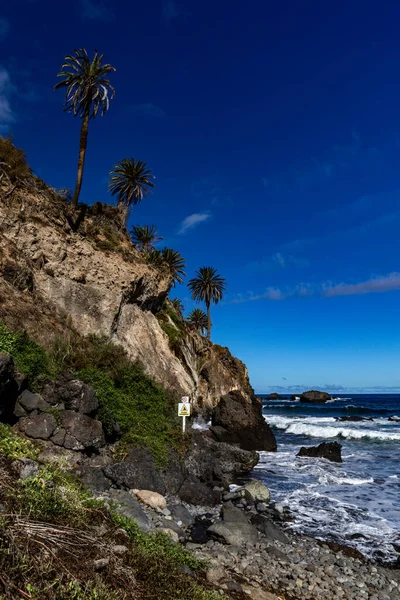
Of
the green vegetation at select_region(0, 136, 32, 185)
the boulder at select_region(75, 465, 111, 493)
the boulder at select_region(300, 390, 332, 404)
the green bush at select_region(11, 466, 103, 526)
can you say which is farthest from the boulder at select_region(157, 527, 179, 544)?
the boulder at select_region(300, 390, 332, 404)

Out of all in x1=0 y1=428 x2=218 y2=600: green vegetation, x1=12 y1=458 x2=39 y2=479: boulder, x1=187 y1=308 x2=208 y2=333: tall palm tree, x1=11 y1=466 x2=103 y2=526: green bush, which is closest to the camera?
x1=0 y1=428 x2=218 y2=600: green vegetation

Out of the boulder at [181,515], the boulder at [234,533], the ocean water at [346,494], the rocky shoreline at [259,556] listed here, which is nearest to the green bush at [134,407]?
the boulder at [181,515]

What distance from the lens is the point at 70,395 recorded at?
479 inches

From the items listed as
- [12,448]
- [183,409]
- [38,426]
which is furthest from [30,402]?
[183,409]

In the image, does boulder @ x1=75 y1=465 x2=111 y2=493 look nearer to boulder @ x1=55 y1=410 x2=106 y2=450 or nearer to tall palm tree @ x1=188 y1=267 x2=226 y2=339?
boulder @ x1=55 y1=410 x2=106 y2=450

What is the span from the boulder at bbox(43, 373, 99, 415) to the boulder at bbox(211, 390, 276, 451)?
53.1 ft

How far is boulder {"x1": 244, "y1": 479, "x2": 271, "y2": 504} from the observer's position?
14456 millimetres

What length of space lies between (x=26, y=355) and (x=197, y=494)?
8309 mm

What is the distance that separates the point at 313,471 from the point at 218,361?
89.6ft

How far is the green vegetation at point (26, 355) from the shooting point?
11.9 meters

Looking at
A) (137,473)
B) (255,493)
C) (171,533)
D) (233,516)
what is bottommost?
(255,493)

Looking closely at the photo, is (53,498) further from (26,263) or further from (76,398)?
(26,263)

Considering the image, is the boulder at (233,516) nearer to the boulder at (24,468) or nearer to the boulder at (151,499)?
the boulder at (151,499)

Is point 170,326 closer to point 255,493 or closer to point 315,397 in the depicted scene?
point 255,493
